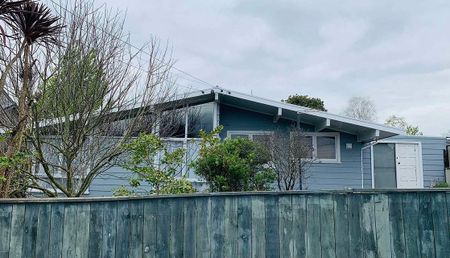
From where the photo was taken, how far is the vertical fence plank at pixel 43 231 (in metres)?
3.87

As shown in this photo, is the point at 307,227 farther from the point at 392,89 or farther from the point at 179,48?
the point at 392,89

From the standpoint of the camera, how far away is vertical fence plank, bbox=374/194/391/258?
380 centimetres

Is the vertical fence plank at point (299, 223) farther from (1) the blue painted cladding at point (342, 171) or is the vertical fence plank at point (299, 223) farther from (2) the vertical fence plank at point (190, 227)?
(1) the blue painted cladding at point (342, 171)

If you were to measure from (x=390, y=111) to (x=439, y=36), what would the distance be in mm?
18011

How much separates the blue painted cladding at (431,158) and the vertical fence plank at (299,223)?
10187mm

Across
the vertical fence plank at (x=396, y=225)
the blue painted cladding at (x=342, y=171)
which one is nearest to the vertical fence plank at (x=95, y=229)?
the vertical fence plank at (x=396, y=225)

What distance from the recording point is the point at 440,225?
3857 millimetres

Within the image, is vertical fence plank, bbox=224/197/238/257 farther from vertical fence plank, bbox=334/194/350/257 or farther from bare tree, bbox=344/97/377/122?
bare tree, bbox=344/97/377/122

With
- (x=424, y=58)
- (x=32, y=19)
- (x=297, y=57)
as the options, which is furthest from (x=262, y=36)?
(x=32, y=19)

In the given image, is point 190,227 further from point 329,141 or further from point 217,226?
point 329,141

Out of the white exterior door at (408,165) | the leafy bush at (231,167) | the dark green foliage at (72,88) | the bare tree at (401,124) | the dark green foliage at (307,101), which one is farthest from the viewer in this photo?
the bare tree at (401,124)

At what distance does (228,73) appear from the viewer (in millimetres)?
16406

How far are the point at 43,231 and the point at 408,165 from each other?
38.5 ft

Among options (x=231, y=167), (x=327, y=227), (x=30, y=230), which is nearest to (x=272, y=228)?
(x=327, y=227)
